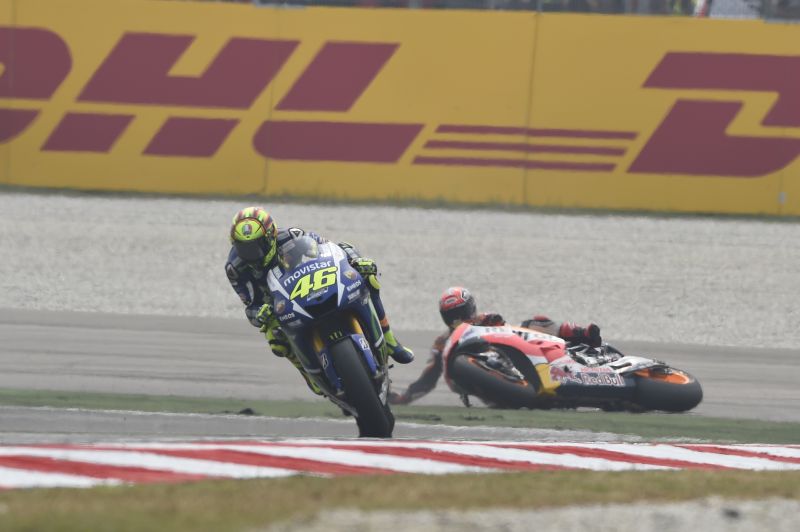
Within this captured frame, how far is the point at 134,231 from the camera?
15.0 metres

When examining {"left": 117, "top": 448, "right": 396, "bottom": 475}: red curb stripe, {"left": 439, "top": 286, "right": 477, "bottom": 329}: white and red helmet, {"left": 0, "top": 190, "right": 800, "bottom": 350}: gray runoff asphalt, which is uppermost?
{"left": 0, "top": 190, "right": 800, "bottom": 350}: gray runoff asphalt

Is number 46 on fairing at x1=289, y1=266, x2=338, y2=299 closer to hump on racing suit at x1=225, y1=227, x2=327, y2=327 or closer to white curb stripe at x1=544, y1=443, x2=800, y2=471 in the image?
hump on racing suit at x1=225, y1=227, x2=327, y2=327

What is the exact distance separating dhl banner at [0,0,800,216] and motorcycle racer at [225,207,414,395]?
8690mm

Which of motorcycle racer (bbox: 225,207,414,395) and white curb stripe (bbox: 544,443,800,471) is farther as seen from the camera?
motorcycle racer (bbox: 225,207,414,395)

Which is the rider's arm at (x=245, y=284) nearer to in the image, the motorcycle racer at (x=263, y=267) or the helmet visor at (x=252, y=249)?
the motorcycle racer at (x=263, y=267)

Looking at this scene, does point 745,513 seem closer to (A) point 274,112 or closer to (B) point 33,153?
(A) point 274,112

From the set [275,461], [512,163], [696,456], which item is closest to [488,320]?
[696,456]

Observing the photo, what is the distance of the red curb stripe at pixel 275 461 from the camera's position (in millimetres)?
5406

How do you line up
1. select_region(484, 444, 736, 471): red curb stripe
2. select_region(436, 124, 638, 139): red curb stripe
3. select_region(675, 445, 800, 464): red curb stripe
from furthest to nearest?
select_region(436, 124, 638, 139): red curb stripe → select_region(675, 445, 800, 464): red curb stripe → select_region(484, 444, 736, 471): red curb stripe

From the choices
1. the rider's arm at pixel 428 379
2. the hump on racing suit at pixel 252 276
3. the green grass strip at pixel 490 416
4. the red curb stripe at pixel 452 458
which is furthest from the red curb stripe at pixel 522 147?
the red curb stripe at pixel 452 458

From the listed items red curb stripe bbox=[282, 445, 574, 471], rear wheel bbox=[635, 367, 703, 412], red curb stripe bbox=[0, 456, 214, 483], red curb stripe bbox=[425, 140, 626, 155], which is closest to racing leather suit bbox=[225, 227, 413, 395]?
red curb stripe bbox=[282, 445, 574, 471]

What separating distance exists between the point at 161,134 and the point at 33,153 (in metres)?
1.54

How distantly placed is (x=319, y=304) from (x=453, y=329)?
2.41m

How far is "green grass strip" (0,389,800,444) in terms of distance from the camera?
26.5 ft
